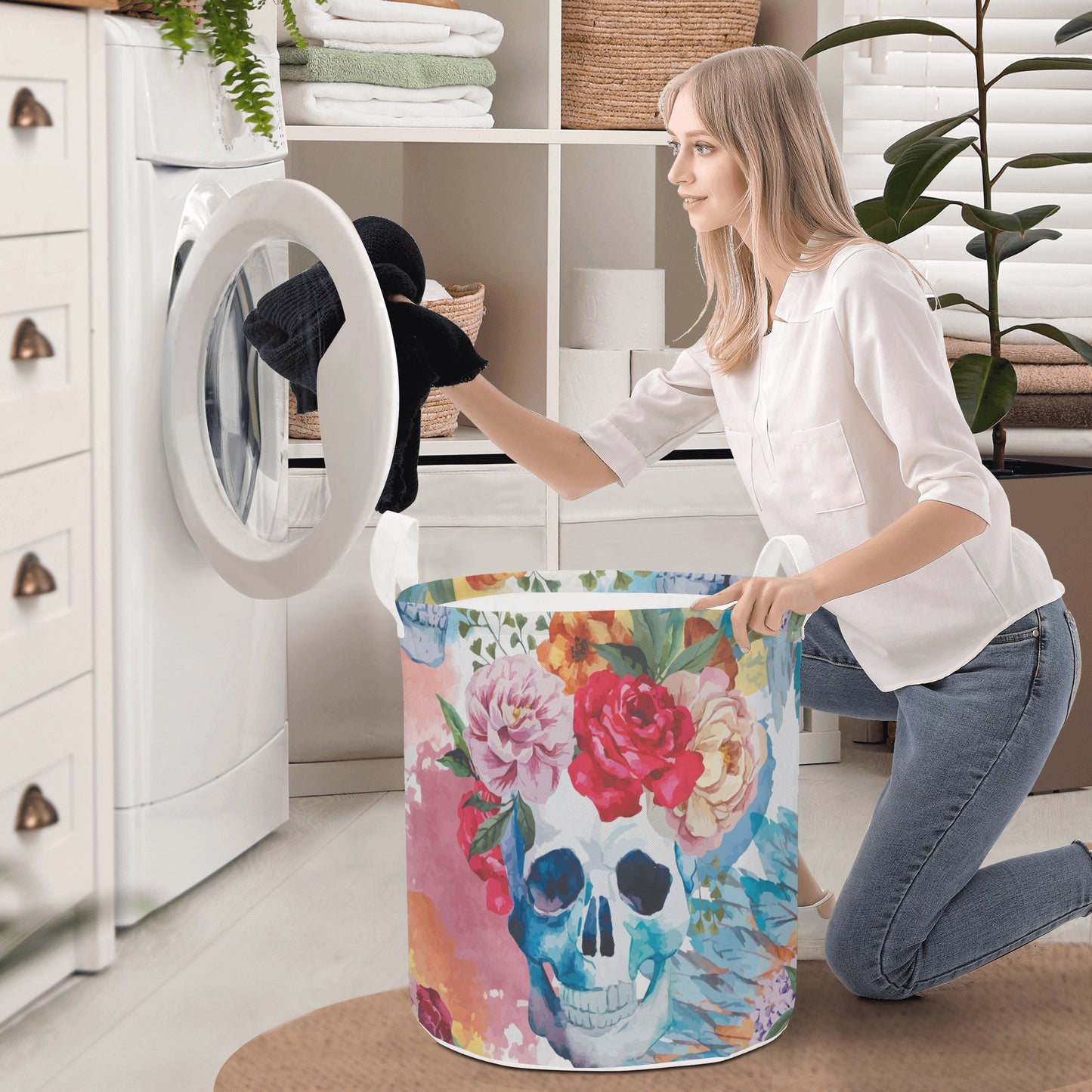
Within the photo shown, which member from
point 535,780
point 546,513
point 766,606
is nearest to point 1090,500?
point 546,513

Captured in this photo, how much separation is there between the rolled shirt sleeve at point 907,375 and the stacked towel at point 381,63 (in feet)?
3.03

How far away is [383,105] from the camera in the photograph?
6.35ft

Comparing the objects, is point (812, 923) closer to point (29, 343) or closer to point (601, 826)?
point (601, 826)

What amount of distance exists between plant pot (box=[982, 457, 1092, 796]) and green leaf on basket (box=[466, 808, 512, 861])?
44.3 inches

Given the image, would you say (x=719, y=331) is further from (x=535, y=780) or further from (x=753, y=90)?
(x=535, y=780)

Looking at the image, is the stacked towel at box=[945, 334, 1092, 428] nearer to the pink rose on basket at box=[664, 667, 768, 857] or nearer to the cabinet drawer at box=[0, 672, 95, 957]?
the pink rose on basket at box=[664, 667, 768, 857]

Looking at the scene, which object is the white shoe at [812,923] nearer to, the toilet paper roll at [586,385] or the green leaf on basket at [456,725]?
the green leaf on basket at [456,725]

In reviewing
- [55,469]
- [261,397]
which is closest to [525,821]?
[55,469]

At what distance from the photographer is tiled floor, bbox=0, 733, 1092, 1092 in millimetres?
1292

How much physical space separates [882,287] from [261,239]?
0.69m

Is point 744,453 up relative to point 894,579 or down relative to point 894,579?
up

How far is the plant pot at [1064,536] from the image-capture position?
79.0 inches

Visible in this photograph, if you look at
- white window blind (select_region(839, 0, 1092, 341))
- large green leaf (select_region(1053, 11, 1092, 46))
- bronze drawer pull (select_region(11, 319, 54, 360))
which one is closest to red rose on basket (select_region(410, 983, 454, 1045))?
bronze drawer pull (select_region(11, 319, 54, 360))

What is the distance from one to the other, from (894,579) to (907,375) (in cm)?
18
